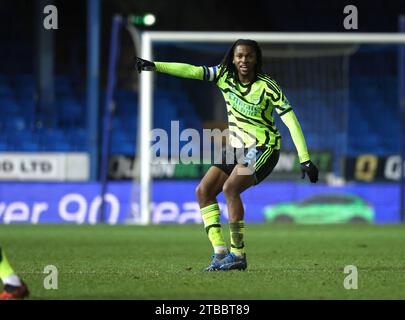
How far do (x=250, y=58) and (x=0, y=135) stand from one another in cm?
1663

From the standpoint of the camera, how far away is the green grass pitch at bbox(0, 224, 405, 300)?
7457mm

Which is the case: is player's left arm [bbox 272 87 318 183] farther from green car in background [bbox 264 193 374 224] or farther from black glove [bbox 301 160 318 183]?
green car in background [bbox 264 193 374 224]

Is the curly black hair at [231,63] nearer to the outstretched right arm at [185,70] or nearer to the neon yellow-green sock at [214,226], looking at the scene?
the outstretched right arm at [185,70]

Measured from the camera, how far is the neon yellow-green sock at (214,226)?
30.3 feet

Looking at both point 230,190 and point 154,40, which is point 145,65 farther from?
point 154,40

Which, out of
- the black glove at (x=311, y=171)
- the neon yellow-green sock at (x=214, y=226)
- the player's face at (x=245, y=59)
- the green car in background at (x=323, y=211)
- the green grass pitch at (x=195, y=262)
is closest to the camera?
the green grass pitch at (x=195, y=262)

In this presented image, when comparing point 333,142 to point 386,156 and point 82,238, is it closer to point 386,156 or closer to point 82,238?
point 386,156

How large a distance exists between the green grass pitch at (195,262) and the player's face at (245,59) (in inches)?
71.6

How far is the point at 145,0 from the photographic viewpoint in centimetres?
2712

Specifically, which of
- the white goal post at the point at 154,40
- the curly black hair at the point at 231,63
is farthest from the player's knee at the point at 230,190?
the white goal post at the point at 154,40

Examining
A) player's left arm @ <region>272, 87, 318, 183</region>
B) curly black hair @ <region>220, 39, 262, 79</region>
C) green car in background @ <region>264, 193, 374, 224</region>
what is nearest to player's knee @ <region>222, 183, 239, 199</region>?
player's left arm @ <region>272, 87, 318, 183</region>

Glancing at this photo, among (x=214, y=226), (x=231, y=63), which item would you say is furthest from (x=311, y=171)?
(x=231, y=63)

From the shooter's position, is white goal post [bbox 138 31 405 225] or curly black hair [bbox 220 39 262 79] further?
white goal post [bbox 138 31 405 225]

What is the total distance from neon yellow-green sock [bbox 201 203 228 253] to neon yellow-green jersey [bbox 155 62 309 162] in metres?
0.64
